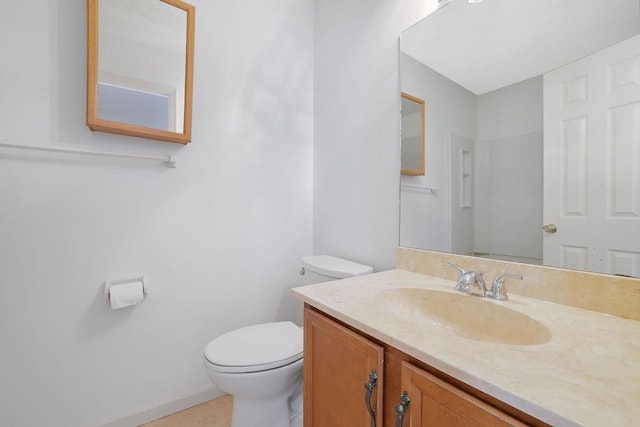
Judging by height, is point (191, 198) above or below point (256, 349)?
above

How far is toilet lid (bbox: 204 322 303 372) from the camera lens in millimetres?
1045

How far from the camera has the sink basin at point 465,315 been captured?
0.74 metres

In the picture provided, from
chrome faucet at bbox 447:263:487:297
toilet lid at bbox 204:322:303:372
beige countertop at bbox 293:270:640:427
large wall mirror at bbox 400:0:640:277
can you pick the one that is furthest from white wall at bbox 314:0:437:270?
beige countertop at bbox 293:270:640:427

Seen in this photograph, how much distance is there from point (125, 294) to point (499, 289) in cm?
149

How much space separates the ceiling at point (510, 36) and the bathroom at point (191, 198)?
152 mm

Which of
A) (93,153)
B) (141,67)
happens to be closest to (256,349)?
(93,153)

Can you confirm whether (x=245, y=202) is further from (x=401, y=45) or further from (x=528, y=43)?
(x=528, y=43)

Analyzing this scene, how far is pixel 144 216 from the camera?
1.35 metres

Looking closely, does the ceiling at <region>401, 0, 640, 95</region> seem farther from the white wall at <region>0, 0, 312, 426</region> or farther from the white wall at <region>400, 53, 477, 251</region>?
the white wall at <region>0, 0, 312, 426</region>

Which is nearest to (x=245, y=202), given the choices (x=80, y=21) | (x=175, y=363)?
(x=175, y=363)

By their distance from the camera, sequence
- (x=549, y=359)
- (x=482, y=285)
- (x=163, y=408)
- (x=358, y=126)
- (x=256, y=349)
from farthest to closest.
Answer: (x=358, y=126) < (x=163, y=408) < (x=256, y=349) < (x=482, y=285) < (x=549, y=359)

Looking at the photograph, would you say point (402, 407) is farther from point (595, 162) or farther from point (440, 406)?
point (595, 162)

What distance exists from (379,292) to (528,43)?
39.1 inches

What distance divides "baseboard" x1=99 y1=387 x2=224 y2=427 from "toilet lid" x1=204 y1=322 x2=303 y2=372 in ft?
1.76
